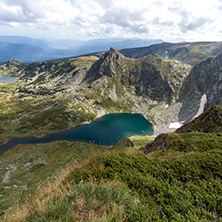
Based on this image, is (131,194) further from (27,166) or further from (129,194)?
(27,166)

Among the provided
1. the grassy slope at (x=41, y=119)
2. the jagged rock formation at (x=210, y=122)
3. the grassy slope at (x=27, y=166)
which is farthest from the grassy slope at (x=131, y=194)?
the grassy slope at (x=41, y=119)

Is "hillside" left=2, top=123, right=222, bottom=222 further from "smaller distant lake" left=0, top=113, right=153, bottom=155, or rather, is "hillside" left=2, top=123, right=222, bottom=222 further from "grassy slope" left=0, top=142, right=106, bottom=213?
"smaller distant lake" left=0, top=113, right=153, bottom=155

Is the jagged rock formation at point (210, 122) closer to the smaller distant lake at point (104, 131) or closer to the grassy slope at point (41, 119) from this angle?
the smaller distant lake at point (104, 131)

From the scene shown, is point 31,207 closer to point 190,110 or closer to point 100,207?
point 100,207

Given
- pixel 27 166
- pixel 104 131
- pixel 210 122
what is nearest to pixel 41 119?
pixel 104 131

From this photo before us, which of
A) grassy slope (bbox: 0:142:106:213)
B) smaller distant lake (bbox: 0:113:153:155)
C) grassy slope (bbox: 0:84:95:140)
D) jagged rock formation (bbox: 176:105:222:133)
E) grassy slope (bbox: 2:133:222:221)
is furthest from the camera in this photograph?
grassy slope (bbox: 0:84:95:140)

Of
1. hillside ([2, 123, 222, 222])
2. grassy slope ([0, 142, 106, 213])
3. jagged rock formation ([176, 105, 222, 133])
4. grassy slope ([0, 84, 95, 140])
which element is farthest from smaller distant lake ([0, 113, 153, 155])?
hillside ([2, 123, 222, 222])
